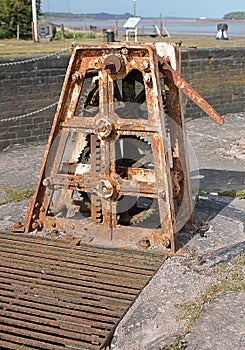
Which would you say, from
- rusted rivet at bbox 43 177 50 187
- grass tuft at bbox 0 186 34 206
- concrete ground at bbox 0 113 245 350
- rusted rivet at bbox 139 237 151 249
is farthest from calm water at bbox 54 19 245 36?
rusted rivet at bbox 139 237 151 249

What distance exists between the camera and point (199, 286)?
423 cm

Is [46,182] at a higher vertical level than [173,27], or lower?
higher

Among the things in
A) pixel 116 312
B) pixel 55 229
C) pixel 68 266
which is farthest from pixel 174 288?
pixel 55 229

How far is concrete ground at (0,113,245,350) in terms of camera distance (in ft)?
11.7

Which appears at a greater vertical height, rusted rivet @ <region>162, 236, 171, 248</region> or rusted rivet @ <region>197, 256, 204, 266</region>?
rusted rivet @ <region>162, 236, 171, 248</region>

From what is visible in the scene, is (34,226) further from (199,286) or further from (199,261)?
(199,286)

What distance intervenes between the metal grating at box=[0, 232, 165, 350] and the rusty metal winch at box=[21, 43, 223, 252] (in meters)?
0.25

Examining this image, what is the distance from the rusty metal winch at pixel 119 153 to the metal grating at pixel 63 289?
0.81 feet

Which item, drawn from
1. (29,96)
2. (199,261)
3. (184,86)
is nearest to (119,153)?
(184,86)

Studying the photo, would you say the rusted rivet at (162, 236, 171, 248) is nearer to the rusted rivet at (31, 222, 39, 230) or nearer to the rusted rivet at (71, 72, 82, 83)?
the rusted rivet at (31, 222, 39, 230)

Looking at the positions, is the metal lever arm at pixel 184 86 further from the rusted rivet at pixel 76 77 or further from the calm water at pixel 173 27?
the calm water at pixel 173 27

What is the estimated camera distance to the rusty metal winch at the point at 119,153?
4.82 metres

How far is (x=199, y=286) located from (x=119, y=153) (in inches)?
64.3

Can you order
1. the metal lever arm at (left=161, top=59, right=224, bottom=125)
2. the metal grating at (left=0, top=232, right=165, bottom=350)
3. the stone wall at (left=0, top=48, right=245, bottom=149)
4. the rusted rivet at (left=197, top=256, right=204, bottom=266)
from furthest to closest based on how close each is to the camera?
the stone wall at (left=0, top=48, right=245, bottom=149) < the metal lever arm at (left=161, top=59, right=224, bottom=125) < the rusted rivet at (left=197, top=256, right=204, bottom=266) < the metal grating at (left=0, top=232, right=165, bottom=350)
